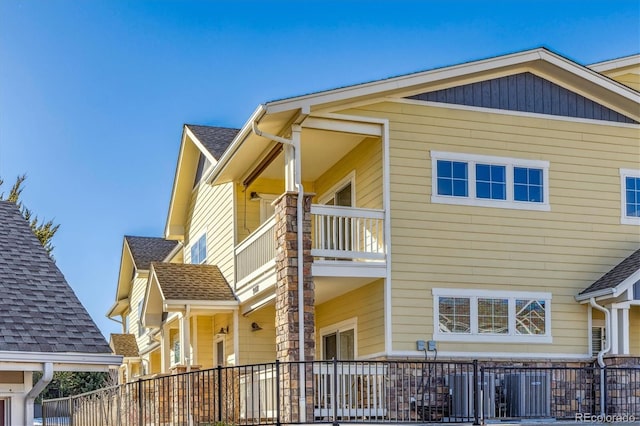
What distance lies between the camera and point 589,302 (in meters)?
16.9

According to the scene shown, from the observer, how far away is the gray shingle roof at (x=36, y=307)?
405 inches

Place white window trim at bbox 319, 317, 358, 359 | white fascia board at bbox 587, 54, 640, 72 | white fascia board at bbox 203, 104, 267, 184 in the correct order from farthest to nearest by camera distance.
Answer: white fascia board at bbox 587, 54, 640, 72 → white window trim at bbox 319, 317, 358, 359 → white fascia board at bbox 203, 104, 267, 184

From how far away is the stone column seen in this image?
15.2m

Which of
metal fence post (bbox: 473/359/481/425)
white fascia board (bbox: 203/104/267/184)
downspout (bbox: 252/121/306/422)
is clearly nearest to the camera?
metal fence post (bbox: 473/359/481/425)

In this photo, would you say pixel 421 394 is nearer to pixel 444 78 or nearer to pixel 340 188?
pixel 340 188

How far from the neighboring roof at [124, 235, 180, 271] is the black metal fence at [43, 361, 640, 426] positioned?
14959 mm

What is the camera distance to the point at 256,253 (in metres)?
18.3

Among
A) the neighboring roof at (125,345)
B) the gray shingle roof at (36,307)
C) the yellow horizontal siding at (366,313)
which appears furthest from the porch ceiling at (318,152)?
the neighboring roof at (125,345)

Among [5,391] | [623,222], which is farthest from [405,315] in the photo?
[5,391]

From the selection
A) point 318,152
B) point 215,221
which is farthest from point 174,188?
point 318,152

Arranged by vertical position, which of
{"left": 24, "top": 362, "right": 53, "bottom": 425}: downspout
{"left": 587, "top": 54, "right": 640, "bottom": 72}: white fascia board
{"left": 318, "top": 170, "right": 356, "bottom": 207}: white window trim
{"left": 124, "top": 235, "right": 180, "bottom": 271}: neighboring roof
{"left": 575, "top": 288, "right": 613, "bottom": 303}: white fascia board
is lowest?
{"left": 24, "top": 362, "right": 53, "bottom": 425}: downspout

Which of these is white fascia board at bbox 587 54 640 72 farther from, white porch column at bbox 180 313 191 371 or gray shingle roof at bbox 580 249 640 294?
white porch column at bbox 180 313 191 371

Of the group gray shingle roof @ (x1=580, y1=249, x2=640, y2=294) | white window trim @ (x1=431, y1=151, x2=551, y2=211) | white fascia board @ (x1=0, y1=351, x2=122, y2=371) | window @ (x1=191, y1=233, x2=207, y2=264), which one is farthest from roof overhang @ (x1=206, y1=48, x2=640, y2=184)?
white fascia board @ (x1=0, y1=351, x2=122, y2=371)

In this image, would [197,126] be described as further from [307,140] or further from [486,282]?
[486,282]
